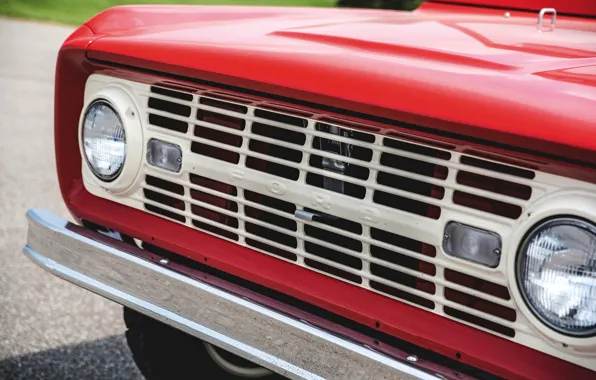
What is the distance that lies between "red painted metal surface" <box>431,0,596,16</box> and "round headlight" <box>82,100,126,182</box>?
1.51 m

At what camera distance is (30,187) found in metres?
4.46

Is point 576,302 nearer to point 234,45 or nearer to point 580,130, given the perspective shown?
point 580,130

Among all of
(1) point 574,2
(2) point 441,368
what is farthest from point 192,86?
(1) point 574,2

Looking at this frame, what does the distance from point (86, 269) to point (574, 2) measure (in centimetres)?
180

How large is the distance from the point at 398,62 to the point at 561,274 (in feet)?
1.75

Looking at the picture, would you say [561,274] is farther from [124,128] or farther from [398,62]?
[124,128]

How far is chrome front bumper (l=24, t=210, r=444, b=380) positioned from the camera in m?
1.66

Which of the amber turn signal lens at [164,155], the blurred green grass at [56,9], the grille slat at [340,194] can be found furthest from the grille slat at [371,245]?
the blurred green grass at [56,9]

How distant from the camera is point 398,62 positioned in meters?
1.72

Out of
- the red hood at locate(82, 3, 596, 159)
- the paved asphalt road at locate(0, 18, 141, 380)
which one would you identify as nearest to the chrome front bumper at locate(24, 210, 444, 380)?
→ the red hood at locate(82, 3, 596, 159)

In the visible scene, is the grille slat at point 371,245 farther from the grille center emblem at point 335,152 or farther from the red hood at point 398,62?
the red hood at point 398,62

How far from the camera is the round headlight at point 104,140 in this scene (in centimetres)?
211

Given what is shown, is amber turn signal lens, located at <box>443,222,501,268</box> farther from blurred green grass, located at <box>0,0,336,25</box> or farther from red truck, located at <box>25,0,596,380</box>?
blurred green grass, located at <box>0,0,336,25</box>

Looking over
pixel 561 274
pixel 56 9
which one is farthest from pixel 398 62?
pixel 56 9
